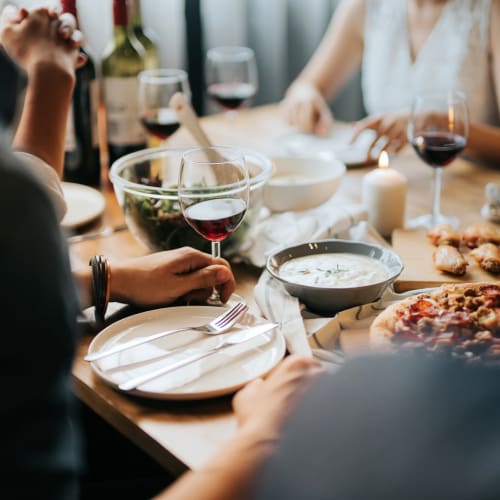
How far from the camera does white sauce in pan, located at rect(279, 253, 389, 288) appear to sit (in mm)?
1091

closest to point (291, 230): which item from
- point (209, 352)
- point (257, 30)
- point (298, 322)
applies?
point (298, 322)

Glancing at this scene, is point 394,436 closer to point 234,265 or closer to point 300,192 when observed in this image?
point 234,265

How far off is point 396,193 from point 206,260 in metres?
0.48

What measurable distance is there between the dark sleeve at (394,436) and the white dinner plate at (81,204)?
99cm

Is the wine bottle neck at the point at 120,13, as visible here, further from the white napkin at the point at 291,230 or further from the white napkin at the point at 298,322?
the white napkin at the point at 298,322

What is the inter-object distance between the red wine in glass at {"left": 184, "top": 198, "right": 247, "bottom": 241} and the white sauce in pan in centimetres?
11

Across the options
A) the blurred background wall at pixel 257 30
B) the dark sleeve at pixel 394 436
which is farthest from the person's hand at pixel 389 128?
the blurred background wall at pixel 257 30

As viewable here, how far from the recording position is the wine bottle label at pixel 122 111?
1649mm

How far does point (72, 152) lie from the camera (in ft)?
5.45

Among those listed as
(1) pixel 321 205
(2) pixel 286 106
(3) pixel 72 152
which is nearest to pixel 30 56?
(3) pixel 72 152

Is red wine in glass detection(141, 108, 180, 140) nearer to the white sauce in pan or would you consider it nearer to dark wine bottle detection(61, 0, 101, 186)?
dark wine bottle detection(61, 0, 101, 186)

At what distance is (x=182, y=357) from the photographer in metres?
0.94

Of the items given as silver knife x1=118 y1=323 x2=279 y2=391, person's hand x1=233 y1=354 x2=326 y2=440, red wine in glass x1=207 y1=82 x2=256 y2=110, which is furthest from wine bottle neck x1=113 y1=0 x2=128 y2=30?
person's hand x1=233 y1=354 x2=326 y2=440

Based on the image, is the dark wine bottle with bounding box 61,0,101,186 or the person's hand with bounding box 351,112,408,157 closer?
the dark wine bottle with bounding box 61,0,101,186
